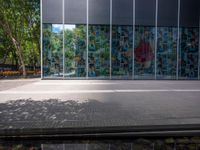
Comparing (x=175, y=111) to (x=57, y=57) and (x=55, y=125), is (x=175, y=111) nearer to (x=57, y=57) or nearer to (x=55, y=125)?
(x=55, y=125)

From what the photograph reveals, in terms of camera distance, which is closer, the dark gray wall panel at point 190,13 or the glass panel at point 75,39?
the glass panel at point 75,39

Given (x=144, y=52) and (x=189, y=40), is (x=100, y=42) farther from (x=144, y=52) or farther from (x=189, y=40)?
(x=189, y=40)

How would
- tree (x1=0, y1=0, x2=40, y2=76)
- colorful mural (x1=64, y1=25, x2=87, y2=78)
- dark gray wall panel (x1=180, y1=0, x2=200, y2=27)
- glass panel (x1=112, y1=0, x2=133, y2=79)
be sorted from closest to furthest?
1. colorful mural (x1=64, y1=25, x2=87, y2=78)
2. glass panel (x1=112, y1=0, x2=133, y2=79)
3. dark gray wall panel (x1=180, y1=0, x2=200, y2=27)
4. tree (x1=0, y1=0, x2=40, y2=76)

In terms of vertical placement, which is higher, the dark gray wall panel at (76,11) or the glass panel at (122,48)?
the dark gray wall panel at (76,11)

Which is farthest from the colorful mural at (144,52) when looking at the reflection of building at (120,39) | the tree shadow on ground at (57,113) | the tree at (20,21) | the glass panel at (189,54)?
the tree at (20,21)

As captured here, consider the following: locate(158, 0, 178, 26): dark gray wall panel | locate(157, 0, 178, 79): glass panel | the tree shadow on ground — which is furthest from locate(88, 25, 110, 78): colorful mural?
the tree shadow on ground

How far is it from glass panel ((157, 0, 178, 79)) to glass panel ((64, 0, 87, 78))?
297 inches

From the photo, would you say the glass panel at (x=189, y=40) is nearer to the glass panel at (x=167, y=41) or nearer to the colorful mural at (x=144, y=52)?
the glass panel at (x=167, y=41)

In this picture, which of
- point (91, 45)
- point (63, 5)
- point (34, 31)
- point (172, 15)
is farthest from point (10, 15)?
point (172, 15)

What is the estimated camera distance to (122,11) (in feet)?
76.8

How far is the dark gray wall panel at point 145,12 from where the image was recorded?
77.2 ft

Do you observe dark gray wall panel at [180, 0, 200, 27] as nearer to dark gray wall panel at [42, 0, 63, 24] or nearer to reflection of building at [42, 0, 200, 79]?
reflection of building at [42, 0, 200, 79]

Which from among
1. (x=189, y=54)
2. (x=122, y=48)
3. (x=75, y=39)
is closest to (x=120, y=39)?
(x=122, y=48)

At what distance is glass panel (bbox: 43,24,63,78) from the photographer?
904 inches
